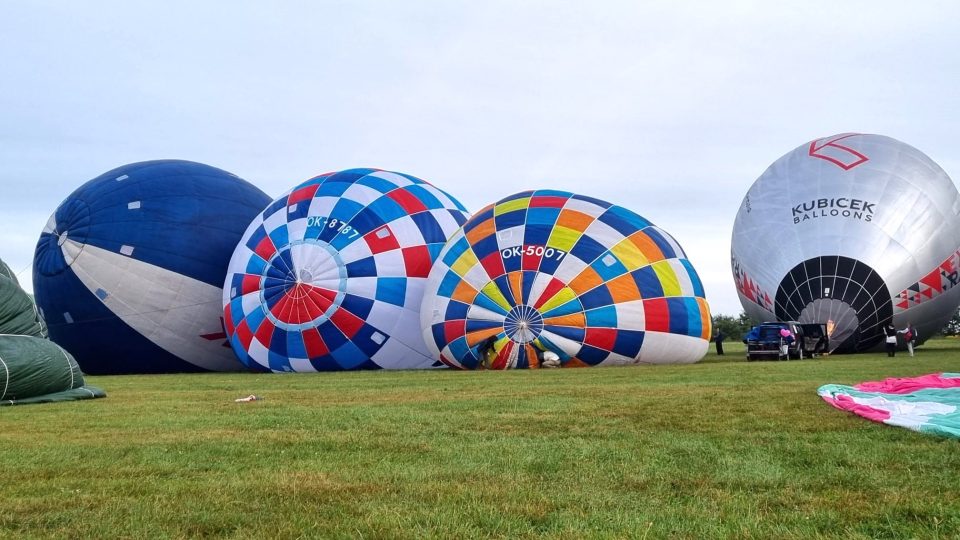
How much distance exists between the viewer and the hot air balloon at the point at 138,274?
53.6ft

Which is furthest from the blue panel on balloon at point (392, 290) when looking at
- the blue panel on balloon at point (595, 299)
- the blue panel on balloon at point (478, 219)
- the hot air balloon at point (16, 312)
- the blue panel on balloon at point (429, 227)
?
the hot air balloon at point (16, 312)

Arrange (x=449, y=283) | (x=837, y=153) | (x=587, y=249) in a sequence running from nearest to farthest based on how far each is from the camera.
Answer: (x=587, y=249) < (x=449, y=283) < (x=837, y=153)

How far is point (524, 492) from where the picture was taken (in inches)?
131

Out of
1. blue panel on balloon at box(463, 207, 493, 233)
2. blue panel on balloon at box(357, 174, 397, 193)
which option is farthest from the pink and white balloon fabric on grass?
blue panel on balloon at box(357, 174, 397, 193)

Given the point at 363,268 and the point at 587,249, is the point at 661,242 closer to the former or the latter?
the point at 587,249

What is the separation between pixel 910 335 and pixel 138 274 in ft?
52.5

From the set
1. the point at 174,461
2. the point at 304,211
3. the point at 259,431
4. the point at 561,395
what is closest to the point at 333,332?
the point at 304,211

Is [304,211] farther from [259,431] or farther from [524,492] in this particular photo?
[524,492]

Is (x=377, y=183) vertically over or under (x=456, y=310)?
over

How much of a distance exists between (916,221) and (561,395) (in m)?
14.2

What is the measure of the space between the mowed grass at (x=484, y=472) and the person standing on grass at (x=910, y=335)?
40.8ft

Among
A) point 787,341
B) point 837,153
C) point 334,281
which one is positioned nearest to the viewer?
point 334,281

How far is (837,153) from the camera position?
19734 mm

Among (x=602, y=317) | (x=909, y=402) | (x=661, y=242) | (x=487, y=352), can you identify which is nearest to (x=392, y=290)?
(x=487, y=352)
